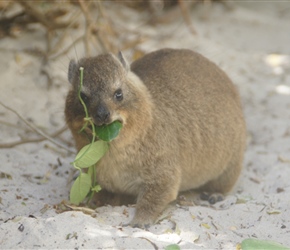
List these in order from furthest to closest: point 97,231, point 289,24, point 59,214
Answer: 1. point 289,24
2. point 59,214
3. point 97,231

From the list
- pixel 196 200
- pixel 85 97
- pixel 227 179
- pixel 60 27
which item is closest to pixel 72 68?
pixel 85 97

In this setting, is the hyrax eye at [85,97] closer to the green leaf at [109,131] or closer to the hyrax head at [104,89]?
the hyrax head at [104,89]

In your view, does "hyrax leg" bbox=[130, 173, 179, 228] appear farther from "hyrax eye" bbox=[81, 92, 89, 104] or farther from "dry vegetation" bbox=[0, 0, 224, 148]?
"dry vegetation" bbox=[0, 0, 224, 148]

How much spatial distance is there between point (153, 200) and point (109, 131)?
812mm

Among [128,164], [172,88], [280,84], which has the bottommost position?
[280,84]

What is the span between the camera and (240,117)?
628cm

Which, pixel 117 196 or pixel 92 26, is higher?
pixel 92 26

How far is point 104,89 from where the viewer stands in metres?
4.77

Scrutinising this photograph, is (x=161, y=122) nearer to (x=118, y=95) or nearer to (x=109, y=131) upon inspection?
(x=118, y=95)

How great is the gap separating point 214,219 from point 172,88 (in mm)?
1323

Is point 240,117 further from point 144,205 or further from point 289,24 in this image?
point 289,24

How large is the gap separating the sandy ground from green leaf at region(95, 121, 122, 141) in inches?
24.8

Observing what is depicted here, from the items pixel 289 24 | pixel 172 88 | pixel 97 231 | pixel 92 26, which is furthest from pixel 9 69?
pixel 289 24

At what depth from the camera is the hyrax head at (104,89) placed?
4.63 m
